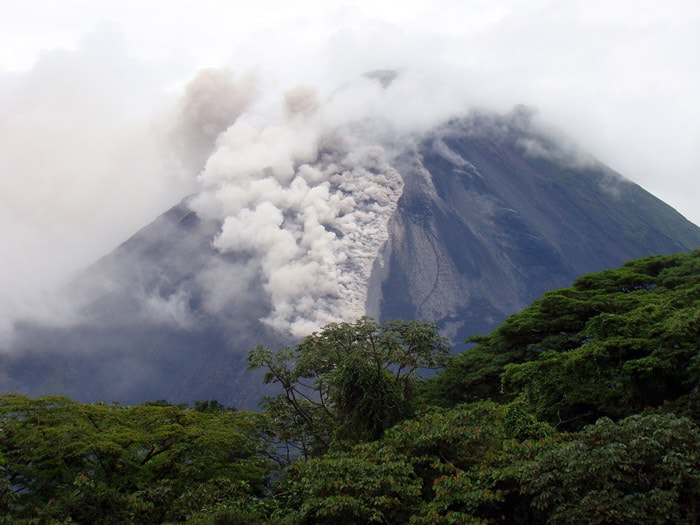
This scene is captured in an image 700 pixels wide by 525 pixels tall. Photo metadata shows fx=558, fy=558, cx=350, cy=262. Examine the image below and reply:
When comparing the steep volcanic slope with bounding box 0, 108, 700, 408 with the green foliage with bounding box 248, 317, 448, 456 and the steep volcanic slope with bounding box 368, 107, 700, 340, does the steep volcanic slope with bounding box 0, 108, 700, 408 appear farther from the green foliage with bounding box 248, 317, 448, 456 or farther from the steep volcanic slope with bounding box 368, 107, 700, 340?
the green foliage with bounding box 248, 317, 448, 456

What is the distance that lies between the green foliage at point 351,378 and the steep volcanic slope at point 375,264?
4572cm

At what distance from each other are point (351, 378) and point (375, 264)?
7311cm

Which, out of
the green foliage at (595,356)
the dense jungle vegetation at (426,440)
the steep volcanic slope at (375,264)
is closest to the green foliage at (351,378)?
the dense jungle vegetation at (426,440)

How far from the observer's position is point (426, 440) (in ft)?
39.2

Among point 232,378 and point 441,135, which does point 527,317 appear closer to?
point 232,378

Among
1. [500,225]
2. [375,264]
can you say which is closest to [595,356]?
[375,264]

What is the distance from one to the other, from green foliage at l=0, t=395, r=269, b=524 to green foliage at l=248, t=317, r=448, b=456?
3.07m

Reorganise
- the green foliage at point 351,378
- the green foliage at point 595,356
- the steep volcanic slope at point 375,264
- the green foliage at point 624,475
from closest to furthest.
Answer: the green foliage at point 624,475
the green foliage at point 595,356
the green foliage at point 351,378
the steep volcanic slope at point 375,264

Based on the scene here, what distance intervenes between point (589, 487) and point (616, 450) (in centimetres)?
74

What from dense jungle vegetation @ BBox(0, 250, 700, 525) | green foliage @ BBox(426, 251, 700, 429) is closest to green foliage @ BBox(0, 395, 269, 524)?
dense jungle vegetation @ BBox(0, 250, 700, 525)

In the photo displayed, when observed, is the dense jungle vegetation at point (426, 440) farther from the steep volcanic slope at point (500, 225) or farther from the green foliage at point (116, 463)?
the steep volcanic slope at point (500, 225)

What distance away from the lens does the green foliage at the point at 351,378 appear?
16922 millimetres

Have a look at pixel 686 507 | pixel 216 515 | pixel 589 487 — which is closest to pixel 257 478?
pixel 216 515

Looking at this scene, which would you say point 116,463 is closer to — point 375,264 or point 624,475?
point 624,475
